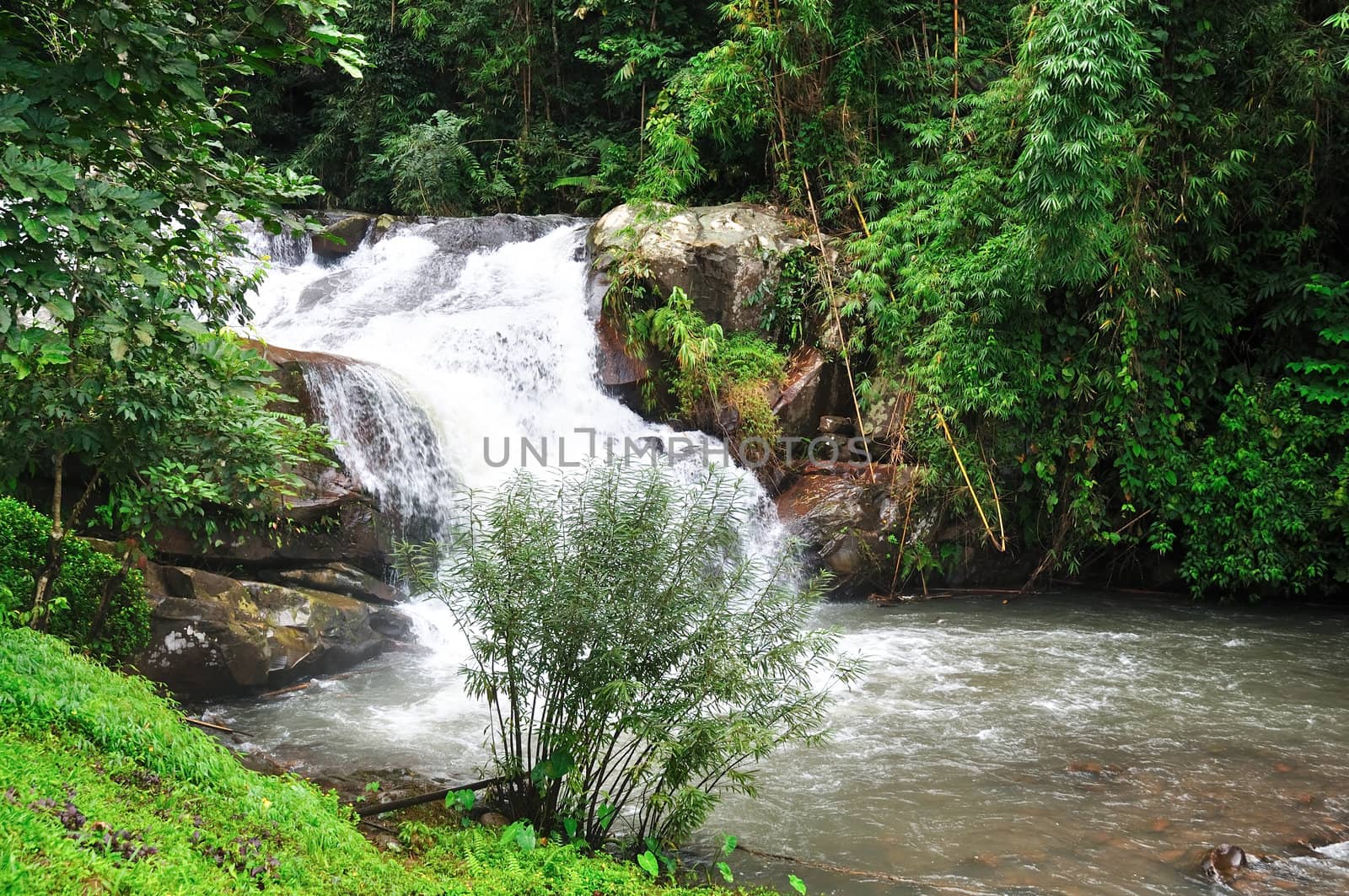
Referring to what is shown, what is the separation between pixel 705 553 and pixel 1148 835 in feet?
9.41

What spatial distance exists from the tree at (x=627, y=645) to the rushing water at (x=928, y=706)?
0.85 meters

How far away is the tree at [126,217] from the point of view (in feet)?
9.67

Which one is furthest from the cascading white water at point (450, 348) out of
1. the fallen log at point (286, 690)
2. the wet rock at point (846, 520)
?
the fallen log at point (286, 690)

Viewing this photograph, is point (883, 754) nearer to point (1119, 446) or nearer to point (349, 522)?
point (349, 522)

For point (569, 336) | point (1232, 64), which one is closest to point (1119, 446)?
point (1232, 64)

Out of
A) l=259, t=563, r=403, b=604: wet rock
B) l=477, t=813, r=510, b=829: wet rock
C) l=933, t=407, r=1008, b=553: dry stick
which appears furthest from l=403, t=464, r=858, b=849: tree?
l=933, t=407, r=1008, b=553: dry stick

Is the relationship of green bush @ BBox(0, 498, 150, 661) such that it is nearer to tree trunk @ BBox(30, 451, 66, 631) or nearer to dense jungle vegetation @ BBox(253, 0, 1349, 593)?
tree trunk @ BBox(30, 451, 66, 631)

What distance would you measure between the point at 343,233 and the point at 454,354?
3.97m

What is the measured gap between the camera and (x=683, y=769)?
391 cm

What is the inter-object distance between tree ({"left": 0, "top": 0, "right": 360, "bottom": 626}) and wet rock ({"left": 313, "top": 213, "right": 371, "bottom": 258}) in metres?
8.80

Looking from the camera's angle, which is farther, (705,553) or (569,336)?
(569,336)

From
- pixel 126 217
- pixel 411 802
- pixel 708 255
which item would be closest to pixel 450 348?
pixel 708 255

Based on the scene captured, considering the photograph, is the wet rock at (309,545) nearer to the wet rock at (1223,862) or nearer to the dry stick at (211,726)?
the dry stick at (211,726)

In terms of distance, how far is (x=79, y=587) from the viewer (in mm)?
5301
